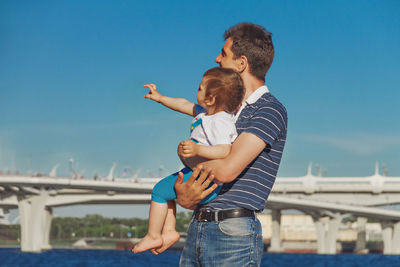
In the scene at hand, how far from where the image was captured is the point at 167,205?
471 centimetres

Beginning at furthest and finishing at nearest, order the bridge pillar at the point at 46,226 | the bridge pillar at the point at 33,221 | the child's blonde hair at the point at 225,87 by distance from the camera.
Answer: the bridge pillar at the point at 46,226, the bridge pillar at the point at 33,221, the child's blonde hair at the point at 225,87

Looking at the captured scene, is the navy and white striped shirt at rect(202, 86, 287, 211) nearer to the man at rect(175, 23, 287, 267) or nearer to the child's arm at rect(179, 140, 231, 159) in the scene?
the man at rect(175, 23, 287, 267)

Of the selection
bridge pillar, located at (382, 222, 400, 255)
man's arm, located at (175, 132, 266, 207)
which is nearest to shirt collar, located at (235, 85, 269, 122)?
man's arm, located at (175, 132, 266, 207)

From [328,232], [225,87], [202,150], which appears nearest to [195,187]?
[202,150]

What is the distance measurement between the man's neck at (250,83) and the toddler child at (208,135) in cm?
26

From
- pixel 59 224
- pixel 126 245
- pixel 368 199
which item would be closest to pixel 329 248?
pixel 368 199

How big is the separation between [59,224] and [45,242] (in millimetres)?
89650

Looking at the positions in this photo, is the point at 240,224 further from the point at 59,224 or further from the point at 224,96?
the point at 59,224

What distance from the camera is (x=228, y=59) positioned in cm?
470

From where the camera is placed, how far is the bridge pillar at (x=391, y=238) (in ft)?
265

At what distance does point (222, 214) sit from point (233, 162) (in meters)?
0.45

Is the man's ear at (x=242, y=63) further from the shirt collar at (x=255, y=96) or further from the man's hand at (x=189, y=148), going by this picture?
the man's hand at (x=189, y=148)

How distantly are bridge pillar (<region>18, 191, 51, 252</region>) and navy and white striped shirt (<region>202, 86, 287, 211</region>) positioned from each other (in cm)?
6816

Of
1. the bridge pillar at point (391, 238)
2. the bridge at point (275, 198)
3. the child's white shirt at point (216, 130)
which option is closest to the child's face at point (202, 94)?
the child's white shirt at point (216, 130)
